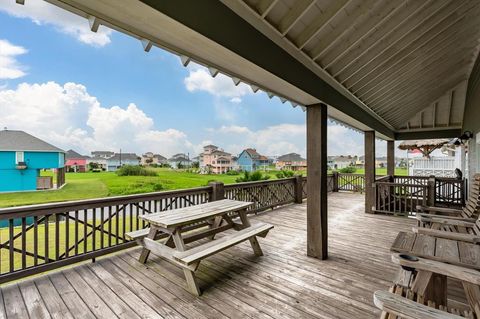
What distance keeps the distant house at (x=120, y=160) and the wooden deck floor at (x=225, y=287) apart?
119 inches

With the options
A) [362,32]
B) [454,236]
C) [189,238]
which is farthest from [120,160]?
[454,236]

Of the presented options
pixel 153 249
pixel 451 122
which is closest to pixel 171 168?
pixel 153 249

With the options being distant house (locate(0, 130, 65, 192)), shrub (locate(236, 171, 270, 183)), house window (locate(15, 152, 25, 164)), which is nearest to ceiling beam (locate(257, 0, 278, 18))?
distant house (locate(0, 130, 65, 192))

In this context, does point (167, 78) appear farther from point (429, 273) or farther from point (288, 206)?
point (429, 273)

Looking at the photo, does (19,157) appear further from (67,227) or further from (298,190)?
(298,190)

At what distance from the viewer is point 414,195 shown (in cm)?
668

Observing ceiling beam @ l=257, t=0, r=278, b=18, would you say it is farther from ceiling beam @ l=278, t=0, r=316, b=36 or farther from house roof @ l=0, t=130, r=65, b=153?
house roof @ l=0, t=130, r=65, b=153

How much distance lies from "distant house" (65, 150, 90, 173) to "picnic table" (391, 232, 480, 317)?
602 centimetres

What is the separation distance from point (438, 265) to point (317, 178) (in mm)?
1968

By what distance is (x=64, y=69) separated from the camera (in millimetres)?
8656

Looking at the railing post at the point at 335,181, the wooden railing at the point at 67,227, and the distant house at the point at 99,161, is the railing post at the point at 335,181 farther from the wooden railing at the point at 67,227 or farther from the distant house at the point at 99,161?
the distant house at the point at 99,161

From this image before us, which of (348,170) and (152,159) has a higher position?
(152,159)

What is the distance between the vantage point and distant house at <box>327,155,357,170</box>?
469 inches

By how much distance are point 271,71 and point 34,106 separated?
7410 mm
